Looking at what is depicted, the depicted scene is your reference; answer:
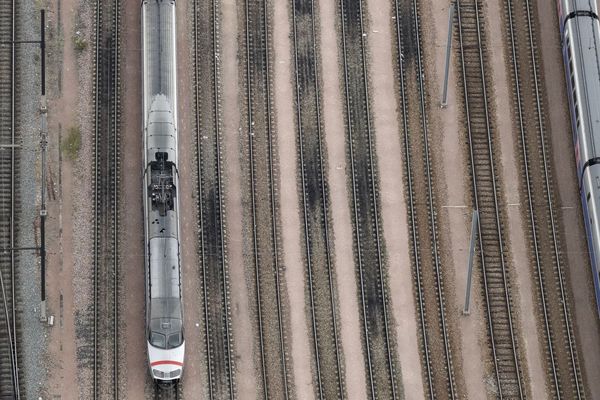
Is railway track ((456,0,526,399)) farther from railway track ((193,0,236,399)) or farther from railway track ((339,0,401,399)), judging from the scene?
railway track ((193,0,236,399))

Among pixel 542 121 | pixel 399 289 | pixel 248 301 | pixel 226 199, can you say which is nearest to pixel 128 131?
pixel 226 199

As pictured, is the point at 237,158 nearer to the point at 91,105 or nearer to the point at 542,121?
the point at 91,105

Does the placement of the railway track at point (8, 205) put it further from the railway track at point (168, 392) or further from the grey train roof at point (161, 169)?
the grey train roof at point (161, 169)

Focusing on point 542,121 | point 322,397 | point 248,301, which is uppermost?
point 542,121

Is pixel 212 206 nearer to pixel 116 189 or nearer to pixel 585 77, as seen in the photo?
pixel 116 189

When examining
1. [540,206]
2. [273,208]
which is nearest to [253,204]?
[273,208]

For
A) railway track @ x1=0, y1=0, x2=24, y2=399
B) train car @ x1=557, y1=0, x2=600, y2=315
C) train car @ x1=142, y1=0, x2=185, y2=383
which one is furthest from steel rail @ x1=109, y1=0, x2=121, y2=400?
train car @ x1=557, y1=0, x2=600, y2=315

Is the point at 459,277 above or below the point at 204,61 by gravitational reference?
below

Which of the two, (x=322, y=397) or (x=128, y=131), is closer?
(x=322, y=397)
